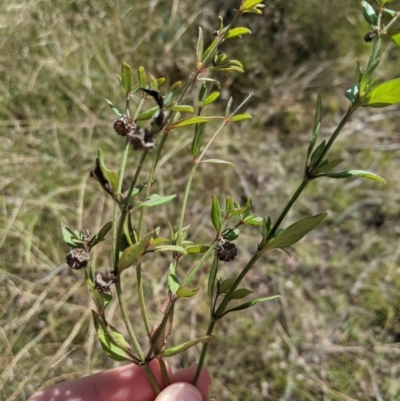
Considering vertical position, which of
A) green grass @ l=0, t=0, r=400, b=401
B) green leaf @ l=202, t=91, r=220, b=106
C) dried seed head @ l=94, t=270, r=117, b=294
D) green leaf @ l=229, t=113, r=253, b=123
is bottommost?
green grass @ l=0, t=0, r=400, b=401

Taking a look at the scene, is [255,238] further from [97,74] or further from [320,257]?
[97,74]

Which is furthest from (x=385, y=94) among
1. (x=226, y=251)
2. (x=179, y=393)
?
(x=179, y=393)

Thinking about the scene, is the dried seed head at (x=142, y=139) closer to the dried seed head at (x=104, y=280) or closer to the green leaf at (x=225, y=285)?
the dried seed head at (x=104, y=280)

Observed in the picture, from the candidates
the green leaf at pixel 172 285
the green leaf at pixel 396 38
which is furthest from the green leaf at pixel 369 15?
the green leaf at pixel 172 285

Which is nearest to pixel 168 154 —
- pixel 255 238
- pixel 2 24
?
pixel 255 238

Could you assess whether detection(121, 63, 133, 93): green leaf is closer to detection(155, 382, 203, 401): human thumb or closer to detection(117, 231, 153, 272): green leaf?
detection(117, 231, 153, 272): green leaf

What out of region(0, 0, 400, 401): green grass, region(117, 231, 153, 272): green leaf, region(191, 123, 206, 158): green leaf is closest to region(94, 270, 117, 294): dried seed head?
region(117, 231, 153, 272): green leaf

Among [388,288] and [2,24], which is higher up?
[2,24]
